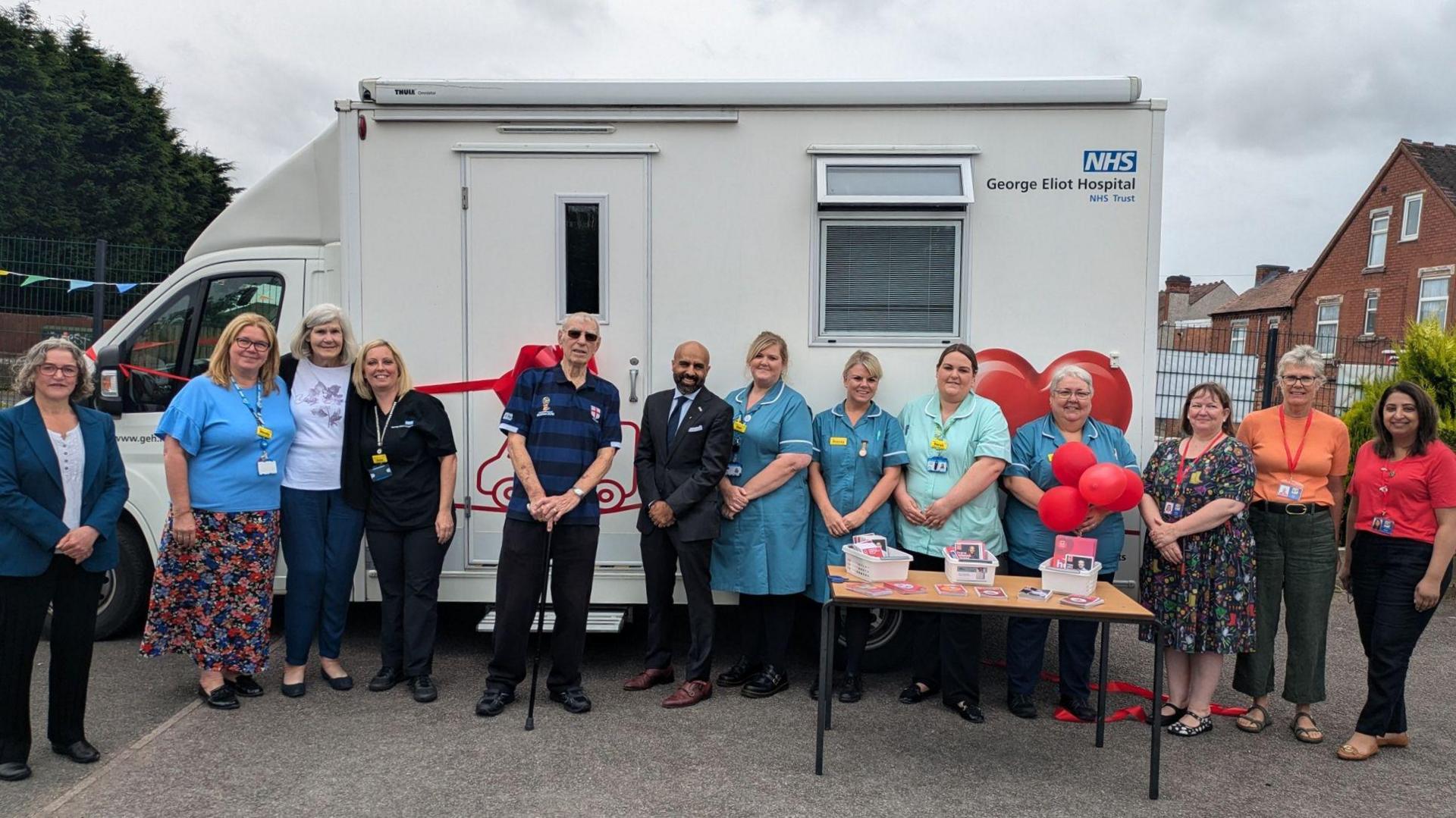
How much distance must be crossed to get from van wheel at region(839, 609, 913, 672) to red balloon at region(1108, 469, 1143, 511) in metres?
1.18

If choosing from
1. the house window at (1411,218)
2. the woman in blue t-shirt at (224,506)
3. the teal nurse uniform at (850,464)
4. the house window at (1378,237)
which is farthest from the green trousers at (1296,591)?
the house window at (1378,237)

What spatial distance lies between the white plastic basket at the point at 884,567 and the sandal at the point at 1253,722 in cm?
173

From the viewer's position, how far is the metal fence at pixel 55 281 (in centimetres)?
817

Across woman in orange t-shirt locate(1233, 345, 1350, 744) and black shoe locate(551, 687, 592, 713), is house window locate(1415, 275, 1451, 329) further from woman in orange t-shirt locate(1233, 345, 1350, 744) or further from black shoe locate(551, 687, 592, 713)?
black shoe locate(551, 687, 592, 713)

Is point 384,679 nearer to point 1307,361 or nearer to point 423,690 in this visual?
point 423,690

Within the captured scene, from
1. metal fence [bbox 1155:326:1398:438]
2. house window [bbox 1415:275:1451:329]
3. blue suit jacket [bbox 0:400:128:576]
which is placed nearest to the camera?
blue suit jacket [bbox 0:400:128:576]

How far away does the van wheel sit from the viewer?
4391mm

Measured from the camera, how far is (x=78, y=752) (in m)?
3.38

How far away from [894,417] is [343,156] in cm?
278

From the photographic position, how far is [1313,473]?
12.5 feet

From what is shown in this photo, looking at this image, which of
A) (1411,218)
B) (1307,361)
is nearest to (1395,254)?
(1411,218)

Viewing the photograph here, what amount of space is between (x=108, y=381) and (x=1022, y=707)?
14.9 ft

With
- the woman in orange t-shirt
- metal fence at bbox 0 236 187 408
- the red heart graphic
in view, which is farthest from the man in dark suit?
metal fence at bbox 0 236 187 408

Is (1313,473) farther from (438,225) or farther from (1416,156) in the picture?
(1416,156)
